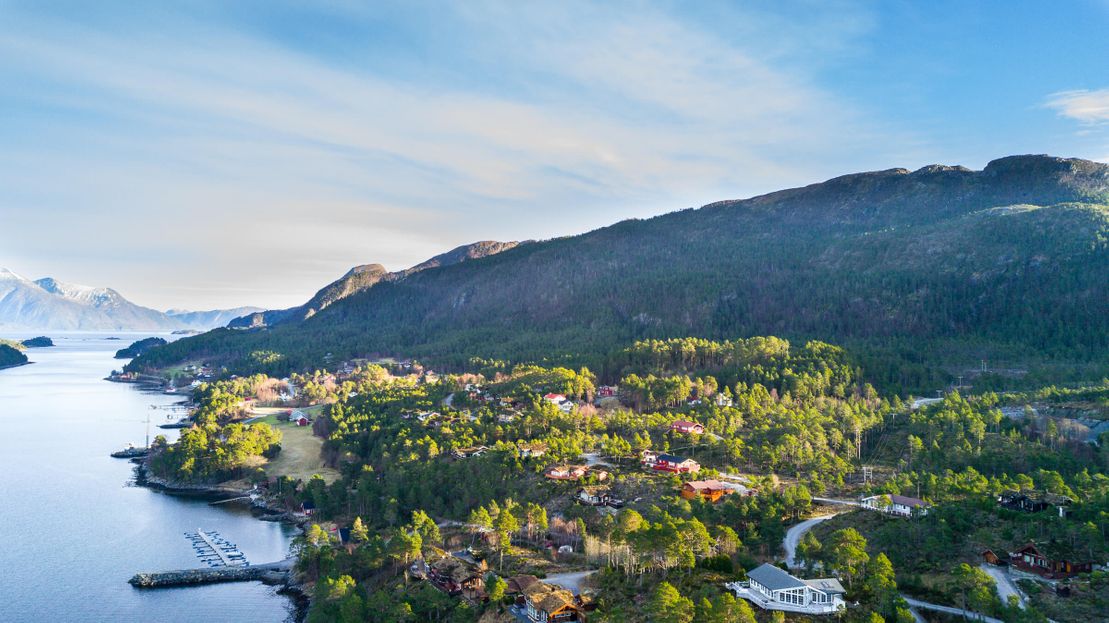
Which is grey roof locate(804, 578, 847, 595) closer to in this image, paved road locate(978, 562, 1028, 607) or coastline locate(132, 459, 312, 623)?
paved road locate(978, 562, 1028, 607)

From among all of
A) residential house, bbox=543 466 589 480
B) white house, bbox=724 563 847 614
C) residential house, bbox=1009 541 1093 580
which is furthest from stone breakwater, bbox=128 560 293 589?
residential house, bbox=1009 541 1093 580

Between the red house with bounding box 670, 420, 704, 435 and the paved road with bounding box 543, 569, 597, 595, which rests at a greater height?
the red house with bounding box 670, 420, 704, 435

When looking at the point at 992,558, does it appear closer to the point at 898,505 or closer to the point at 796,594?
the point at 898,505

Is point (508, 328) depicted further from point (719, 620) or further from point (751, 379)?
point (719, 620)

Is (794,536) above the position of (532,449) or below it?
below

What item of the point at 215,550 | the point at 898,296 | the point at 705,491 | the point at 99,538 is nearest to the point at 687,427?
the point at 705,491

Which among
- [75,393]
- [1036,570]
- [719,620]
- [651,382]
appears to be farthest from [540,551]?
[75,393]
